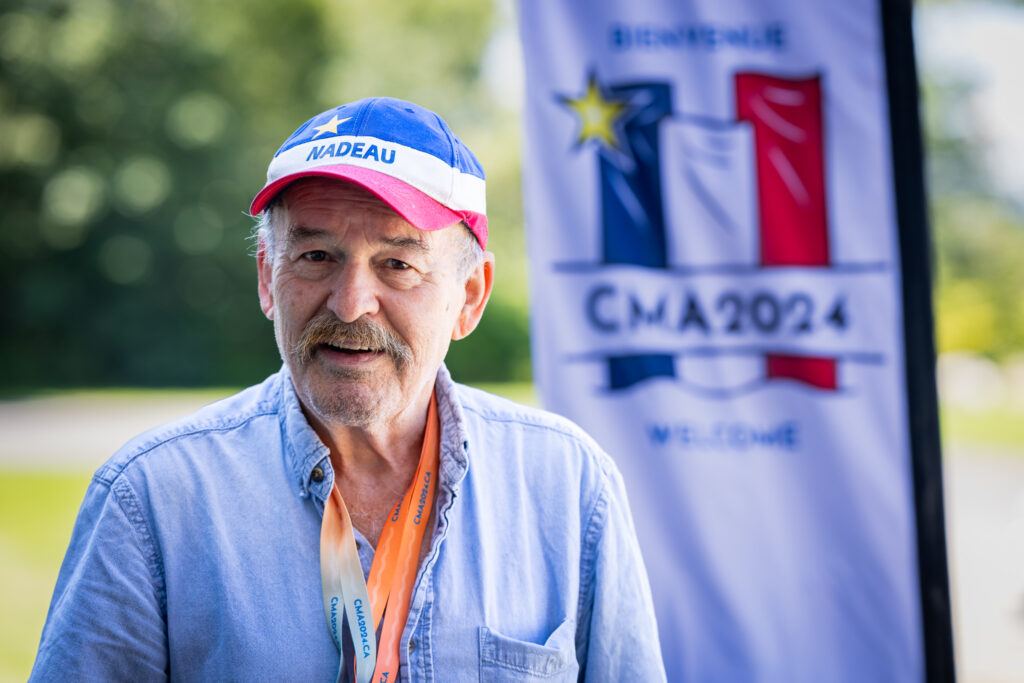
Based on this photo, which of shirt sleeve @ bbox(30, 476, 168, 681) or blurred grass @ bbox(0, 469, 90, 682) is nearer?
shirt sleeve @ bbox(30, 476, 168, 681)

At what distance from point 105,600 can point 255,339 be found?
57.6 feet

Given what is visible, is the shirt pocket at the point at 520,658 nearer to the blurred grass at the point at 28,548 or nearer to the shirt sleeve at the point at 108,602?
the shirt sleeve at the point at 108,602

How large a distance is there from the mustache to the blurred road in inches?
108

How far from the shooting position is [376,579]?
171cm

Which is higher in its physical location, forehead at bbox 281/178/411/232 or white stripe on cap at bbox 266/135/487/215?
white stripe on cap at bbox 266/135/487/215

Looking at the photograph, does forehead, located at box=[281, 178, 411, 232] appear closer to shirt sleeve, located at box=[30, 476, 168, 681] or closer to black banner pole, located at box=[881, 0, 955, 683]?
shirt sleeve, located at box=[30, 476, 168, 681]

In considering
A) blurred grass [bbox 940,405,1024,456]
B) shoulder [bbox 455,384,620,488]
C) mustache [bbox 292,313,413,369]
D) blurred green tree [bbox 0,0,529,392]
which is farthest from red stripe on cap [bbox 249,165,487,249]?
blurred green tree [bbox 0,0,529,392]

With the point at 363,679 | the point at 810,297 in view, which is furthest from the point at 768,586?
the point at 363,679

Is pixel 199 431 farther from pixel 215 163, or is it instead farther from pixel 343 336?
pixel 215 163

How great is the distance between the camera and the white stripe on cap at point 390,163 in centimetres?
169

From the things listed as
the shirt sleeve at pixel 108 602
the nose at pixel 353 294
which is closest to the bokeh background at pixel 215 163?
the nose at pixel 353 294

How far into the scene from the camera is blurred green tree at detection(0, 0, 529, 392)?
1858cm

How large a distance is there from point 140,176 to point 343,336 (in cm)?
1909

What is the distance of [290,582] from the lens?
65.4 inches
